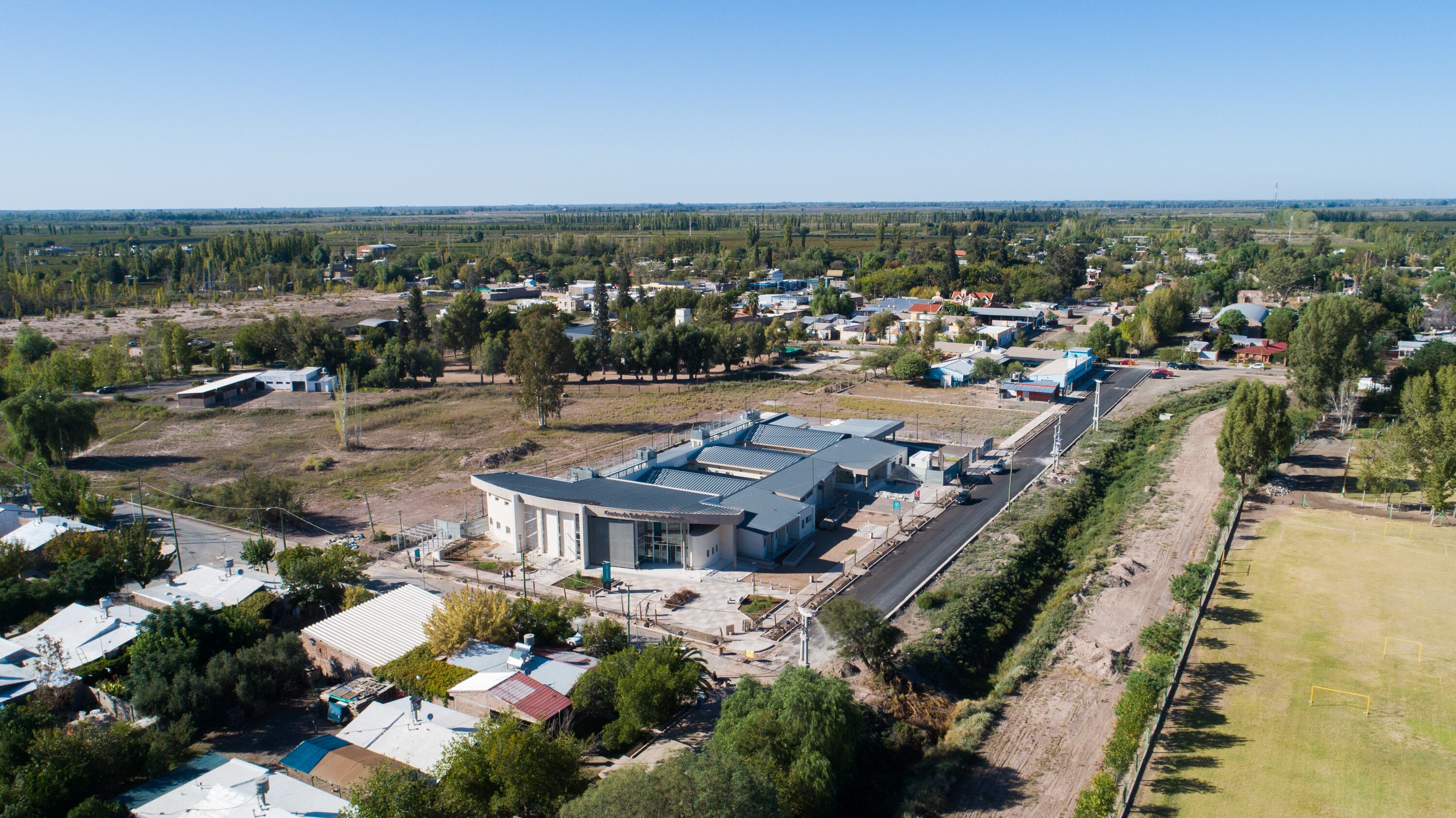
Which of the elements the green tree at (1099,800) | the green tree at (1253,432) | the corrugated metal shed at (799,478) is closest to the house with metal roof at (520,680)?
the green tree at (1099,800)

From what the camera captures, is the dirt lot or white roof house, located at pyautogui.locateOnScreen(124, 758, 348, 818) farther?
the dirt lot

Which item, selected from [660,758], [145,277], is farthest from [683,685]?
[145,277]

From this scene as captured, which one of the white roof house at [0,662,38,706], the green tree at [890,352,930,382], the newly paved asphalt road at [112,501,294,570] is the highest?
the green tree at [890,352,930,382]

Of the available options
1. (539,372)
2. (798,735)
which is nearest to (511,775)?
(798,735)

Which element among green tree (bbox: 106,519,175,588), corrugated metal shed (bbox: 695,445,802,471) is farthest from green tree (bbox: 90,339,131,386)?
corrugated metal shed (bbox: 695,445,802,471)

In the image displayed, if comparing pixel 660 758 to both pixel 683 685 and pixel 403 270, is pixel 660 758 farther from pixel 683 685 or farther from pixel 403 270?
pixel 403 270

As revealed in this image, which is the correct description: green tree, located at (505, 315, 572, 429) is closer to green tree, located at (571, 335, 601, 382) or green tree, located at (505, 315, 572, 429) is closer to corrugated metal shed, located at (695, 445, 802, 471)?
green tree, located at (571, 335, 601, 382)

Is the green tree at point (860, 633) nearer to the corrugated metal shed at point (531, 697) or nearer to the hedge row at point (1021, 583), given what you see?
the hedge row at point (1021, 583)
